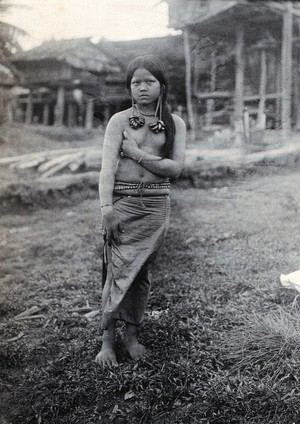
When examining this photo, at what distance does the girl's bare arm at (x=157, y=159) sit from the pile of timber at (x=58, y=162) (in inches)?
84.3

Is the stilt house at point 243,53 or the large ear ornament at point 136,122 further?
the stilt house at point 243,53

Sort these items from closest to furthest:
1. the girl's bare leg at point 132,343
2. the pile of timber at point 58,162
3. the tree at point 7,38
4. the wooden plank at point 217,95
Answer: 1. the girl's bare leg at point 132,343
2. the tree at point 7,38
3. the pile of timber at point 58,162
4. the wooden plank at point 217,95

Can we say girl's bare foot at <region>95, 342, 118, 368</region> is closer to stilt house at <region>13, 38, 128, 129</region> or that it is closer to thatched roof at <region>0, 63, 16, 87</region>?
stilt house at <region>13, 38, 128, 129</region>

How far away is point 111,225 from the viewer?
2.07 meters

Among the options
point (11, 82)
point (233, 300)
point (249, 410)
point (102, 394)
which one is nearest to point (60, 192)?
point (11, 82)

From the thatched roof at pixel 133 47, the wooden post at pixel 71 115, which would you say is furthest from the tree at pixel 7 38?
the wooden post at pixel 71 115

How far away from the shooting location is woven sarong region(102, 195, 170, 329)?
2127 millimetres

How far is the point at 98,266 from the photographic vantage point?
11.0ft

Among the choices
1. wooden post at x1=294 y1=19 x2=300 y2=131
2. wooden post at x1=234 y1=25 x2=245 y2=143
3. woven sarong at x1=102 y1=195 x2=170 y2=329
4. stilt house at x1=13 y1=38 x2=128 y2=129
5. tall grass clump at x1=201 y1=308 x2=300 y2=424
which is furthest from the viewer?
wooden post at x1=234 y1=25 x2=245 y2=143

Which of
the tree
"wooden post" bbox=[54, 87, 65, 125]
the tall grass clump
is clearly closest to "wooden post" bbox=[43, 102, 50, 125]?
"wooden post" bbox=[54, 87, 65, 125]

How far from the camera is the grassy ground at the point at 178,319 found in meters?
1.87

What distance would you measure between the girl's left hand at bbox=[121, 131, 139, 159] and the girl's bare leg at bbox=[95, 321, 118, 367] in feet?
2.92

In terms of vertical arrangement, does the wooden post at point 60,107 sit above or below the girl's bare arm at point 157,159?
above

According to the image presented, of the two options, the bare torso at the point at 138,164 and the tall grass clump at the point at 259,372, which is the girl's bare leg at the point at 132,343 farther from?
the bare torso at the point at 138,164
